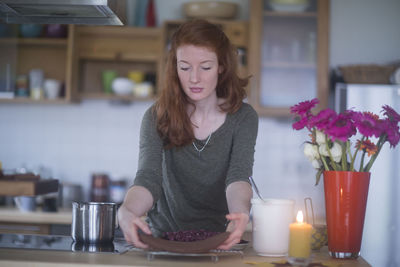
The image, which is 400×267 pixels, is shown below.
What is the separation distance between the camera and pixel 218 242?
4.23 ft

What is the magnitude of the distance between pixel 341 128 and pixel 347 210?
8.4 inches

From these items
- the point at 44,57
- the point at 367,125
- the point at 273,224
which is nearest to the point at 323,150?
the point at 367,125

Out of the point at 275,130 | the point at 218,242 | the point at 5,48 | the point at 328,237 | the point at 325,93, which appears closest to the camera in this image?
the point at 218,242

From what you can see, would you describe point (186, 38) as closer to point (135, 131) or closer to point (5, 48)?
point (5, 48)

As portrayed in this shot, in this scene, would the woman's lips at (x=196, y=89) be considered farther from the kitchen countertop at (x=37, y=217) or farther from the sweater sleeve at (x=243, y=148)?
the kitchen countertop at (x=37, y=217)

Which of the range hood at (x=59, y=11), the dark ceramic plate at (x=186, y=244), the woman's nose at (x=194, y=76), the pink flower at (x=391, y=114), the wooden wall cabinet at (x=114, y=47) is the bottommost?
the dark ceramic plate at (x=186, y=244)

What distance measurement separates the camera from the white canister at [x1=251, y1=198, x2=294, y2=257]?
4.52ft

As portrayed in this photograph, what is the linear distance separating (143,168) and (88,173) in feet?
8.37

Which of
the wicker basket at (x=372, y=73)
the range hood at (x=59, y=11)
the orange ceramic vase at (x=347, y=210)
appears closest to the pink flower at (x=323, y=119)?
the orange ceramic vase at (x=347, y=210)

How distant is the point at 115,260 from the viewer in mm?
1281

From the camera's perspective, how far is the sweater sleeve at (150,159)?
156 centimetres

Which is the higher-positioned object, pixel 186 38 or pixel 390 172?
pixel 186 38

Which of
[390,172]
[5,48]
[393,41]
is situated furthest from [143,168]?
[393,41]

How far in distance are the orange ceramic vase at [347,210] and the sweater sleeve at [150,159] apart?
49 cm
